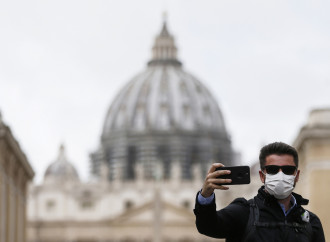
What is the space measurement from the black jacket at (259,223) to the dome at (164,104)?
149 m

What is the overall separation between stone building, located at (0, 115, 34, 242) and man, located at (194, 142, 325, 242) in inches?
1163

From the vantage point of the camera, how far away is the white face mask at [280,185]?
7.26 m

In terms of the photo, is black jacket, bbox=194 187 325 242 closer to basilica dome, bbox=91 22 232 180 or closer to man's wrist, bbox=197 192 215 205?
man's wrist, bbox=197 192 215 205

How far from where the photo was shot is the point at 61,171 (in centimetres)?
13962

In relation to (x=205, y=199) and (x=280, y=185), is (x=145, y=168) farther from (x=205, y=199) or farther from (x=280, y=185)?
(x=280, y=185)

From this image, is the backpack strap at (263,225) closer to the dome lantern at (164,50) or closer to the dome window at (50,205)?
the dome window at (50,205)

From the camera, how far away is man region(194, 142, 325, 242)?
7312 mm

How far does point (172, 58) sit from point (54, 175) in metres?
35.2

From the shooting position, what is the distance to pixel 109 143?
156875 mm

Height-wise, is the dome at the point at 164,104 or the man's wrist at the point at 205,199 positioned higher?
the dome at the point at 164,104

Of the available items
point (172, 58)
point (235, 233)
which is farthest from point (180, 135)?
point (235, 233)

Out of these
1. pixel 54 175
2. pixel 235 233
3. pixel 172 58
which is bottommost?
pixel 235 233

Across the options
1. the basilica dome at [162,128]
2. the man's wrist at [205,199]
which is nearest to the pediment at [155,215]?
the basilica dome at [162,128]

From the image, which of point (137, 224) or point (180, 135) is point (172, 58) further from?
point (137, 224)
